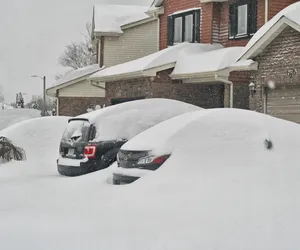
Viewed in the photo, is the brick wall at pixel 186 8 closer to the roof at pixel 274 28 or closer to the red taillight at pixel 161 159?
the roof at pixel 274 28

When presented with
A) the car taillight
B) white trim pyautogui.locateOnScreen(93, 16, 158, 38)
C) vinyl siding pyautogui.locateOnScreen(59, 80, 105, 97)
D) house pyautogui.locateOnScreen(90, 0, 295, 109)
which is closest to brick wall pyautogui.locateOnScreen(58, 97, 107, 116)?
vinyl siding pyautogui.locateOnScreen(59, 80, 105, 97)

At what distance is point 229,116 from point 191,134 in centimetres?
72

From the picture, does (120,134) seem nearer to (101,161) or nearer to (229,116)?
(101,161)

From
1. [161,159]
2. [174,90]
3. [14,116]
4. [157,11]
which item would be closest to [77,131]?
[161,159]

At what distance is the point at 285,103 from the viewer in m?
13.6

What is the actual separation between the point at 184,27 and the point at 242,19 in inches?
124

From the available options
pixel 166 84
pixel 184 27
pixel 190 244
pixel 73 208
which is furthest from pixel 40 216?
pixel 184 27

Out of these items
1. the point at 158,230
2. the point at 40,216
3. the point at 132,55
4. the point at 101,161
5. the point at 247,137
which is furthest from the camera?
the point at 132,55

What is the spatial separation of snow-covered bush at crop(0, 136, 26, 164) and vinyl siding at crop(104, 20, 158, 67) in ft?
47.6

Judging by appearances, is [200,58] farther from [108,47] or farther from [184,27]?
[108,47]

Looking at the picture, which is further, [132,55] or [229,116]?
[132,55]

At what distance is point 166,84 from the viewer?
18.8 meters

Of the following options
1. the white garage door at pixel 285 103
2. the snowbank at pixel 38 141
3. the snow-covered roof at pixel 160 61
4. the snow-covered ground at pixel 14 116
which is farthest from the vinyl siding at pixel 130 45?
the snow-covered ground at pixel 14 116

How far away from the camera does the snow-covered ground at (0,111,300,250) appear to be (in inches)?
229
